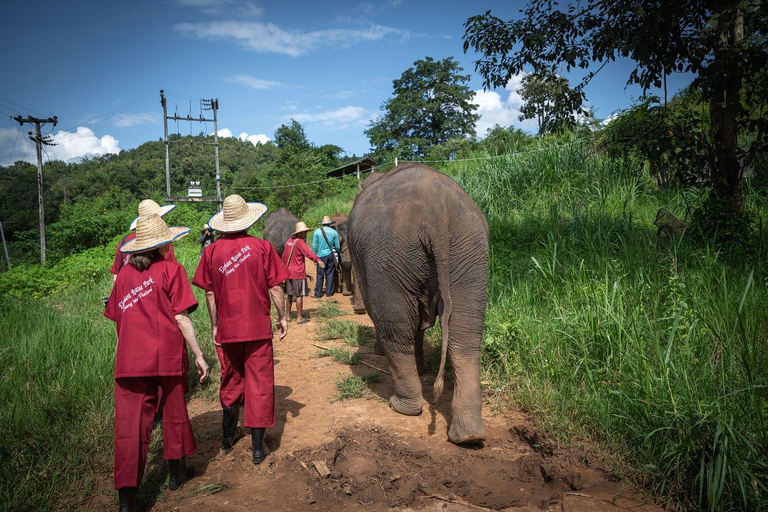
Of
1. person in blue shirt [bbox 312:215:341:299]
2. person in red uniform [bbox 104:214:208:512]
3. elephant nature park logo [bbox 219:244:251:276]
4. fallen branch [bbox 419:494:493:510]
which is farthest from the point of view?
person in blue shirt [bbox 312:215:341:299]

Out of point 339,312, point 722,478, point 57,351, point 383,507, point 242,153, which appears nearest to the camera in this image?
point 722,478

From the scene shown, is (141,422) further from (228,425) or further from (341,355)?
(341,355)

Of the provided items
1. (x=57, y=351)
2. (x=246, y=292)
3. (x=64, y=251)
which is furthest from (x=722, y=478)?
(x=64, y=251)

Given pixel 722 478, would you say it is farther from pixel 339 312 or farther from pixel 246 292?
pixel 339 312

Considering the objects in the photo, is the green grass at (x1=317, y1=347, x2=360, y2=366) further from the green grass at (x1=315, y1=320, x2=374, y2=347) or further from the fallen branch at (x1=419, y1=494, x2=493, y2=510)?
the fallen branch at (x1=419, y1=494, x2=493, y2=510)

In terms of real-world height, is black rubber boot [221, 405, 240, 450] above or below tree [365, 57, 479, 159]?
below

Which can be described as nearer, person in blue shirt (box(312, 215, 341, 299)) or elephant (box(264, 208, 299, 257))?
person in blue shirt (box(312, 215, 341, 299))

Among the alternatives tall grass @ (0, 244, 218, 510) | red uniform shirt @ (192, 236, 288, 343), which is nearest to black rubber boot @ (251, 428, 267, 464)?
red uniform shirt @ (192, 236, 288, 343)

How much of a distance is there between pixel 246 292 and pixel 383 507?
6.02ft

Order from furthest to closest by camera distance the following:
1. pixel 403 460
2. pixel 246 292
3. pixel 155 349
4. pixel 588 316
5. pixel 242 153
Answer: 1. pixel 242 153
2. pixel 588 316
3. pixel 246 292
4. pixel 403 460
5. pixel 155 349

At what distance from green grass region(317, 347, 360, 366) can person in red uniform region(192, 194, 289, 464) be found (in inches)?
74.6

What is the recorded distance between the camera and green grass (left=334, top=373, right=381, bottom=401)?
4.56 m

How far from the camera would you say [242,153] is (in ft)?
225

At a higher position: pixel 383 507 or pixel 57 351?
pixel 57 351
